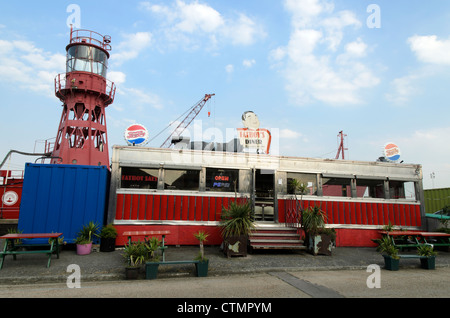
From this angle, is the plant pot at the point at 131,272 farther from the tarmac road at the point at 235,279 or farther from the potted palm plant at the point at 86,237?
the potted palm plant at the point at 86,237

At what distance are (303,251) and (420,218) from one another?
6145mm

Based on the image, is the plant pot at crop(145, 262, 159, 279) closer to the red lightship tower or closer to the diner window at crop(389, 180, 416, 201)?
the diner window at crop(389, 180, 416, 201)

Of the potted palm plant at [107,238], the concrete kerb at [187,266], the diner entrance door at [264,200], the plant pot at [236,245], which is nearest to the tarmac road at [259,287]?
the concrete kerb at [187,266]

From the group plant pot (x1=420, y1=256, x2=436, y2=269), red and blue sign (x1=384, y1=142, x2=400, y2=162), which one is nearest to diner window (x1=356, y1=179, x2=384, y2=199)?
red and blue sign (x1=384, y1=142, x2=400, y2=162)

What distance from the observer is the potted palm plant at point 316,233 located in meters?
9.33

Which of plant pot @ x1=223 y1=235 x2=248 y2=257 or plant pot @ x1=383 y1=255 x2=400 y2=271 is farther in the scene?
plant pot @ x1=223 y1=235 x2=248 y2=257

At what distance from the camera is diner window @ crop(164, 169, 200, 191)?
34.2 feet

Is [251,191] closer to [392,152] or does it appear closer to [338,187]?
[338,187]

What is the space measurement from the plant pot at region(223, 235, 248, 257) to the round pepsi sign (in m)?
5.16

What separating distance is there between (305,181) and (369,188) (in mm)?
3069

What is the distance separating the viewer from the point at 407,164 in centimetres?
1244

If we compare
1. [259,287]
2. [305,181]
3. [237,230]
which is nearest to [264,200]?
[305,181]

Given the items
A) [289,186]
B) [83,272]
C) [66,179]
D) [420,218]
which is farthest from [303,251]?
[66,179]

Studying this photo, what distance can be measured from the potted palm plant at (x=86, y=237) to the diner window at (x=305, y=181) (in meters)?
7.25
